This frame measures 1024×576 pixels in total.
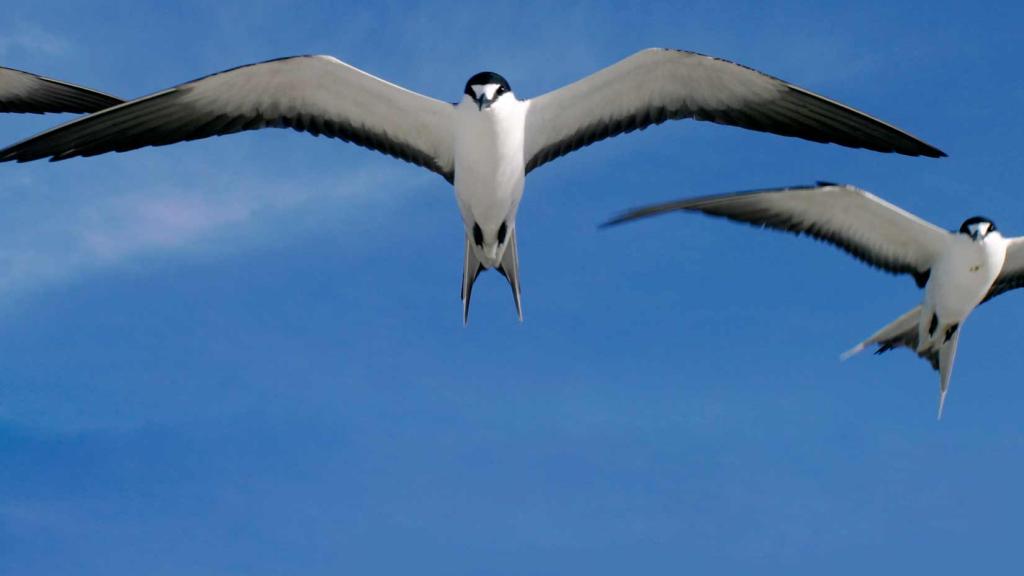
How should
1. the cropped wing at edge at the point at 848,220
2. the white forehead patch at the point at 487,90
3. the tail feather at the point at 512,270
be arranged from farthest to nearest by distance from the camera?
the cropped wing at edge at the point at 848,220 < the tail feather at the point at 512,270 < the white forehead patch at the point at 487,90

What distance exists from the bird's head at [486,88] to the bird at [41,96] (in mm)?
4955

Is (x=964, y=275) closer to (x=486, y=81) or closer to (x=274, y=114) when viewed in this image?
(x=486, y=81)

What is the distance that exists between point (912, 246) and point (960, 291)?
0.81 m

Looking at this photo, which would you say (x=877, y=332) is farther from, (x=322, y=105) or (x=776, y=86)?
(x=322, y=105)

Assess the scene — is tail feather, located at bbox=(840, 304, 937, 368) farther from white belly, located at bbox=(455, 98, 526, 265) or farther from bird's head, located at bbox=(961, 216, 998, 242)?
white belly, located at bbox=(455, 98, 526, 265)

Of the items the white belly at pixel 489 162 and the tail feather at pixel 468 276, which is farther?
the tail feather at pixel 468 276

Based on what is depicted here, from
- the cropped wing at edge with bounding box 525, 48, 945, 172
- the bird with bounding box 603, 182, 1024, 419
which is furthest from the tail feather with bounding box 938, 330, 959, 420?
the cropped wing at edge with bounding box 525, 48, 945, 172

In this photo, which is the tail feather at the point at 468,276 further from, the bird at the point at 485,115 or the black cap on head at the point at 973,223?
the black cap on head at the point at 973,223

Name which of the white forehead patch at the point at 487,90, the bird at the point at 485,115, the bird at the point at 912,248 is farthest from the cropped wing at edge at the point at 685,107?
the bird at the point at 912,248

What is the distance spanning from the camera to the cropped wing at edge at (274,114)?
37.2 ft

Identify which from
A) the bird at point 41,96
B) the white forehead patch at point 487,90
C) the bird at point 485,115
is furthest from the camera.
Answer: the bird at point 41,96

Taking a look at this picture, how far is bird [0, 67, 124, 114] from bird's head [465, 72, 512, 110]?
195 inches

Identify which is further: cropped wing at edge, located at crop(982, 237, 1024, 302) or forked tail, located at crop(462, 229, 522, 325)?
cropped wing at edge, located at crop(982, 237, 1024, 302)

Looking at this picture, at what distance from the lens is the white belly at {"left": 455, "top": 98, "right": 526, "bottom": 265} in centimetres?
1125
